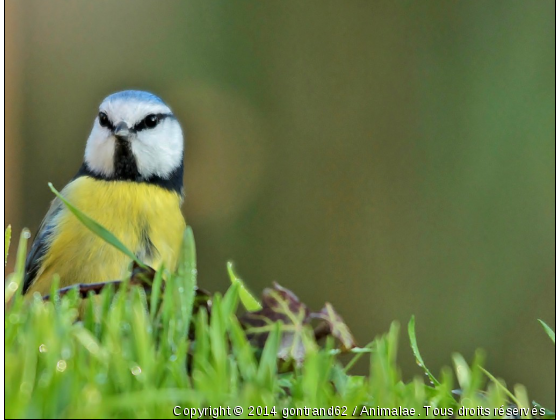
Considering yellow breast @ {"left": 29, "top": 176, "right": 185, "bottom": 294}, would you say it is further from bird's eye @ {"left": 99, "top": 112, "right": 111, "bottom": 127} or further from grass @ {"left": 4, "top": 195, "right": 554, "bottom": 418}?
grass @ {"left": 4, "top": 195, "right": 554, "bottom": 418}

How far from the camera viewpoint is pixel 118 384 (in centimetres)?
53

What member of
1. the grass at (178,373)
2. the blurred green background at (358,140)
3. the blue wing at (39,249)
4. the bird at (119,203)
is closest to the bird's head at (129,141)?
the bird at (119,203)

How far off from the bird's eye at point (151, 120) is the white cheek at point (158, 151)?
13 millimetres

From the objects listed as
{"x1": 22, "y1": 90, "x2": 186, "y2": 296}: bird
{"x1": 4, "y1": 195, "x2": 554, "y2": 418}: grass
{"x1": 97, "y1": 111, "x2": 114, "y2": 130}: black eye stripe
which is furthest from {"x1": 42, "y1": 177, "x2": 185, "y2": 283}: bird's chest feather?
{"x1": 4, "y1": 195, "x2": 554, "y2": 418}: grass

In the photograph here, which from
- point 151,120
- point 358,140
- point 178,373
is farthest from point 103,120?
point 358,140

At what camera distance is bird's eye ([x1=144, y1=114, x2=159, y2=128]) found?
1583 mm

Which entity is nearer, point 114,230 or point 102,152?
point 114,230

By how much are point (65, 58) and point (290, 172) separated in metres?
1.04

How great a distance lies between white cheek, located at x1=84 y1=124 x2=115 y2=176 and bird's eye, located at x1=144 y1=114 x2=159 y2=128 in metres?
0.09

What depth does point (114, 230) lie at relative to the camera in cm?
143

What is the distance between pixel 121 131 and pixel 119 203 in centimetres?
16

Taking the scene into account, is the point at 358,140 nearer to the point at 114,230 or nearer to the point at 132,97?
the point at 132,97

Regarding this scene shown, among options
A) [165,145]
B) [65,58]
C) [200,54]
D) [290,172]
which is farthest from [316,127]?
[165,145]

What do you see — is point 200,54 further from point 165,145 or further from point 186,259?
point 186,259
